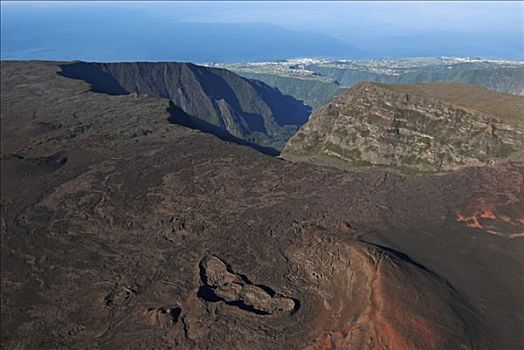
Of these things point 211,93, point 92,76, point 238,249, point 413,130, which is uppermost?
point 413,130

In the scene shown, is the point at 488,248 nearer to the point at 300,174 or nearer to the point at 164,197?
the point at 300,174

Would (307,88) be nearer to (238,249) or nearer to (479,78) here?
(479,78)

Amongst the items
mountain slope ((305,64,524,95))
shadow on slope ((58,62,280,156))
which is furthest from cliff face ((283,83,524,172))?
mountain slope ((305,64,524,95))

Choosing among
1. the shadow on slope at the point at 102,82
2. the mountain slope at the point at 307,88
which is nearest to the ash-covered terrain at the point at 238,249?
the shadow on slope at the point at 102,82

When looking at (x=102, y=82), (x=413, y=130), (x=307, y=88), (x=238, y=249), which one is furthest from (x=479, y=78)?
(x=238, y=249)

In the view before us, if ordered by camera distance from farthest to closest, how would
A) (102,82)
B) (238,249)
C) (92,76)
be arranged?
(92,76) < (102,82) < (238,249)

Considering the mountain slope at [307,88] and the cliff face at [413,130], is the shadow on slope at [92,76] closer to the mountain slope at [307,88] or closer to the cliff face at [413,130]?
the cliff face at [413,130]

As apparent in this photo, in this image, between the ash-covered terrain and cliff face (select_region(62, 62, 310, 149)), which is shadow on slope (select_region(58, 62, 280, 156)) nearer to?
cliff face (select_region(62, 62, 310, 149))
